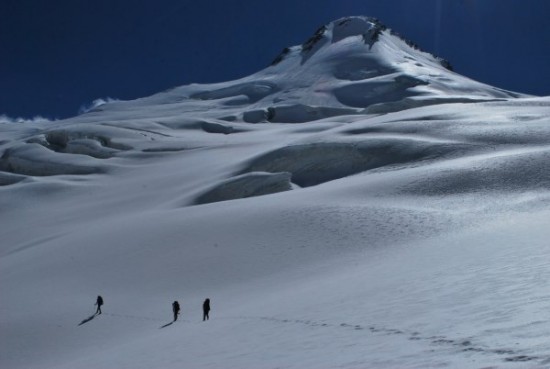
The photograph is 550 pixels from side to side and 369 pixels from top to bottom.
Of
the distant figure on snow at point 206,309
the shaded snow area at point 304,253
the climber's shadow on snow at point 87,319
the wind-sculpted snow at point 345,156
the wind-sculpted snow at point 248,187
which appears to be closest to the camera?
the shaded snow area at point 304,253

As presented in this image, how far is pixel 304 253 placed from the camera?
22.3m

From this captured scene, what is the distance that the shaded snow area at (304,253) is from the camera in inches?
377

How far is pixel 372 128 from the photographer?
155 feet

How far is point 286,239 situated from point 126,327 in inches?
309

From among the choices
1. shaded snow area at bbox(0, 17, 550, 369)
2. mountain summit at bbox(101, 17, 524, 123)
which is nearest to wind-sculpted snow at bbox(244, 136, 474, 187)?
shaded snow area at bbox(0, 17, 550, 369)

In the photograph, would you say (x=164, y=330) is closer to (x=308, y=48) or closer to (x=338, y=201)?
(x=338, y=201)

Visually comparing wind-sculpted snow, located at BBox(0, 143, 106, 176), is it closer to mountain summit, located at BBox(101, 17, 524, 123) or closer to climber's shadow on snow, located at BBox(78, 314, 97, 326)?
mountain summit, located at BBox(101, 17, 524, 123)

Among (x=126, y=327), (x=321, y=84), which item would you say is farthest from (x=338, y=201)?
(x=321, y=84)

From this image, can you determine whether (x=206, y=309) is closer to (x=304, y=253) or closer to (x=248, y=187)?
(x=304, y=253)

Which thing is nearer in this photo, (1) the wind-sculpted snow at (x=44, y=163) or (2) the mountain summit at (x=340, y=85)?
(1) the wind-sculpted snow at (x=44, y=163)

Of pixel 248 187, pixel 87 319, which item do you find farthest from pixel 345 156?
pixel 87 319

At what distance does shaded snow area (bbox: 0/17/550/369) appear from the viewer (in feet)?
31.4

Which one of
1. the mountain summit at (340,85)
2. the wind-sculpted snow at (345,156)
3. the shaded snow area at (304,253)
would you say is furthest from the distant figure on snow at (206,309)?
the mountain summit at (340,85)

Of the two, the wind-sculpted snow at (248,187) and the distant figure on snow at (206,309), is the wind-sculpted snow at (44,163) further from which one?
the distant figure on snow at (206,309)
